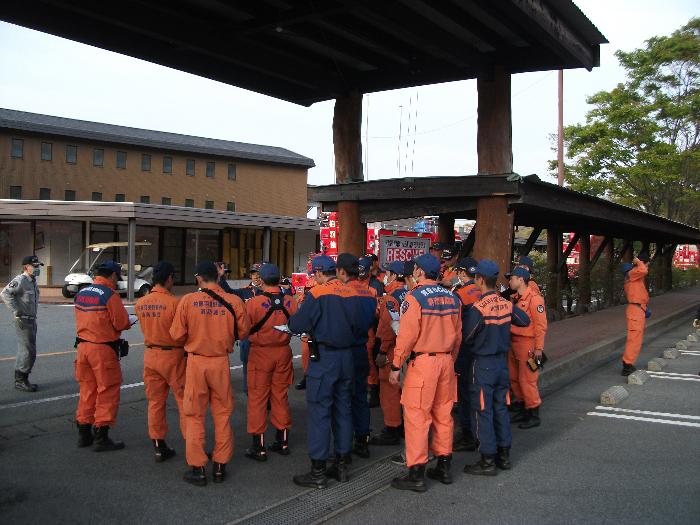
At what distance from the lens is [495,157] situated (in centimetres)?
785

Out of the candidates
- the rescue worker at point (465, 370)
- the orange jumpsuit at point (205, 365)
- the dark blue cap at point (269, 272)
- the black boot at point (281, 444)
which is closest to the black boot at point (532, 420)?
the rescue worker at point (465, 370)

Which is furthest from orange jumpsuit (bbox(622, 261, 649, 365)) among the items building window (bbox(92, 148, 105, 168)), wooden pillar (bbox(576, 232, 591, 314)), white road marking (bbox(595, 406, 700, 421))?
building window (bbox(92, 148, 105, 168))

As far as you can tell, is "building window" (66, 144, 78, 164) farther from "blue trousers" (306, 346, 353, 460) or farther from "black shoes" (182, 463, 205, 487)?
"blue trousers" (306, 346, 353, 460)

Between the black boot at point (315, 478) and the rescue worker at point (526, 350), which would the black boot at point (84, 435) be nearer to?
the black boot at point (315, 478)

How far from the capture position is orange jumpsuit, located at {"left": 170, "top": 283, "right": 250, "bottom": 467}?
4902 mm

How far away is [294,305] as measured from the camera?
5.97m

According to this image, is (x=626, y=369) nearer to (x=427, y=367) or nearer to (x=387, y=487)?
(x=427, y=367)

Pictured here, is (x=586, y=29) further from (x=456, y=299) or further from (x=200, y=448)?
(x=200, y=448)

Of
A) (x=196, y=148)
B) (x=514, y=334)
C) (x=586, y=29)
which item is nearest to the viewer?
(x=514, y=334)

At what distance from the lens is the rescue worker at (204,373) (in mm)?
4875

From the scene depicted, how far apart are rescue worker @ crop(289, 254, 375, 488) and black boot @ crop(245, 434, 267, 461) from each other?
0.63 m

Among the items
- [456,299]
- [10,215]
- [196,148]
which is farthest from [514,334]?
[196,148]

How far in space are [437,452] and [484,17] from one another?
4940 mm

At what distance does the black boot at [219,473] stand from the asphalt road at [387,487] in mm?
98
